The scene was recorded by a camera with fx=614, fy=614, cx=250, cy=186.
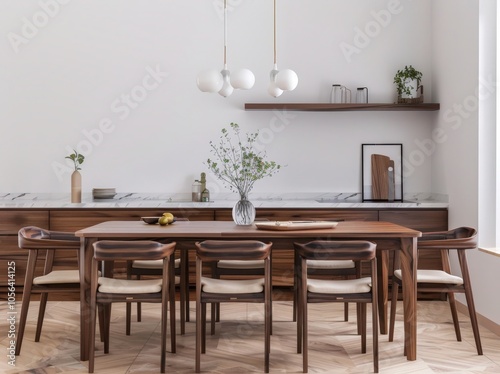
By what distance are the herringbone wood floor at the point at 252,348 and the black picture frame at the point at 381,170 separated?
1.33 meters

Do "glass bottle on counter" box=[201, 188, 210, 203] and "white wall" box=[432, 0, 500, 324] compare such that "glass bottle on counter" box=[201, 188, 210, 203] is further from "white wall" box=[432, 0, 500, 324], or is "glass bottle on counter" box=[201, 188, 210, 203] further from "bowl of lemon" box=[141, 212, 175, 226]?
"white wall" box=[432, 0, 500, 324]

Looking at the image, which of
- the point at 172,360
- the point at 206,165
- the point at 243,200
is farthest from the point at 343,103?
the point at 172,360

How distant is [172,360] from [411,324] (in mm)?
1511

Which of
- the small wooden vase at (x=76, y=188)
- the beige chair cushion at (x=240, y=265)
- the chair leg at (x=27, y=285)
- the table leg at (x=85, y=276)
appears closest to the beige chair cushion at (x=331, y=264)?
the beige chair cushion at (x=240, y=265)

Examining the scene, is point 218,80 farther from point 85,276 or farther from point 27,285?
point 27,285

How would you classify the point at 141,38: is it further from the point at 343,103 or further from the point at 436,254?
the point at 436,254

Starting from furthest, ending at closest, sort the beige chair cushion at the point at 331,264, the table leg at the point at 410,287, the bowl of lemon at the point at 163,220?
the beige chair cushion at the point at 331,264, the bowl of lemon at the point at 163,220, the table leg at the point at 410,287

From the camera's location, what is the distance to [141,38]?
6.04 metres

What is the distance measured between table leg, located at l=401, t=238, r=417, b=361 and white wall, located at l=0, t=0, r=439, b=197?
2.29 m

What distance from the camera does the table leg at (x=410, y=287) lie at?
12.5ft

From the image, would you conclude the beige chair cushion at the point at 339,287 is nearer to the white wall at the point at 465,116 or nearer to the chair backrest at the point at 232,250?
the chair backrest at the point at 232,250

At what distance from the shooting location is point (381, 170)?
6.04 m

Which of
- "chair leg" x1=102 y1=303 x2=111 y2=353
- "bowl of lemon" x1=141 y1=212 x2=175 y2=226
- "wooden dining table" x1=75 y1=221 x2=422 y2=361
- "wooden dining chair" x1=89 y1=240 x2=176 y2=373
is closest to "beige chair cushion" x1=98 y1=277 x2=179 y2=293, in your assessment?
"wooden dining chair" x1=89 y1=240 x2=176 y2=373

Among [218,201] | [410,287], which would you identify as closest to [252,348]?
[410,287]
